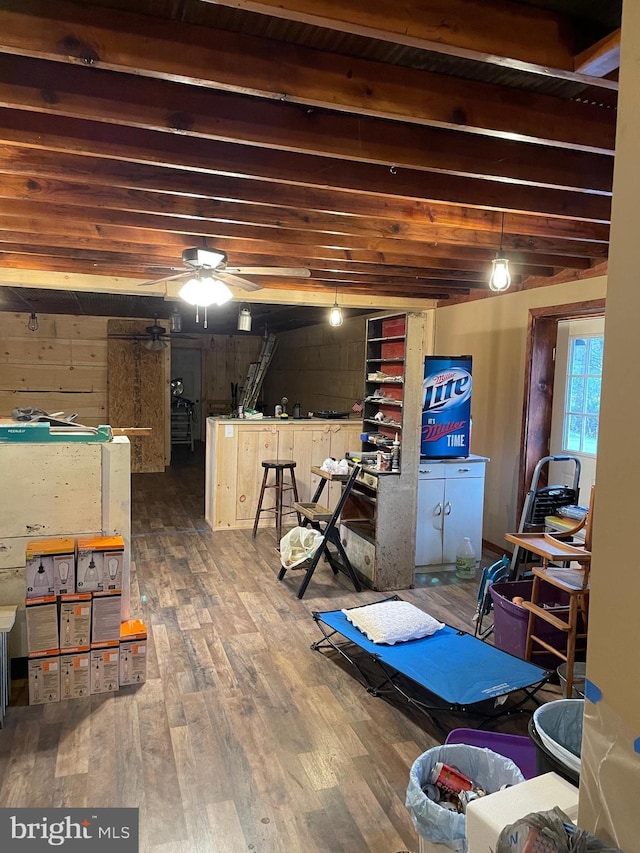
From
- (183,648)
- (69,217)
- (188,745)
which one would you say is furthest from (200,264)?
(188,745)

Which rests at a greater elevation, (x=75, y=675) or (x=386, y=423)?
(x=386, y=423)

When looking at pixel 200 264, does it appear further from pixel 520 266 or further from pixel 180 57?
pixel 520 266

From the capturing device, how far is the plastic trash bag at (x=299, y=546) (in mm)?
4551

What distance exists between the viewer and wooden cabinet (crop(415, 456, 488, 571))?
4855mm

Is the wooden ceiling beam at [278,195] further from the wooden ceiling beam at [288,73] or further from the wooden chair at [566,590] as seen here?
the wooden chair at [566,590]

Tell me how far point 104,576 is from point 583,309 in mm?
3942

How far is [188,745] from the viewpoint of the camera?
259 centimetres

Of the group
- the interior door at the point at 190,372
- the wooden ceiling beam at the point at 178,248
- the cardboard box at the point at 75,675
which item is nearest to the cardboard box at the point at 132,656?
the cardboard box at the point at 75,675

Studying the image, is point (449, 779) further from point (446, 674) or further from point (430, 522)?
point (430, 522)

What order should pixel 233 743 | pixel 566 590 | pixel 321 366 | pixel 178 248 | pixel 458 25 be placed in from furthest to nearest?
pixel 321 366 → pixel 178 248 → pixel 566 590 → pixel 233 743 → pixel 458 25

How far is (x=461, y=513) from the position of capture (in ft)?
16.4

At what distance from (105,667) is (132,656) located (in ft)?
0.45
